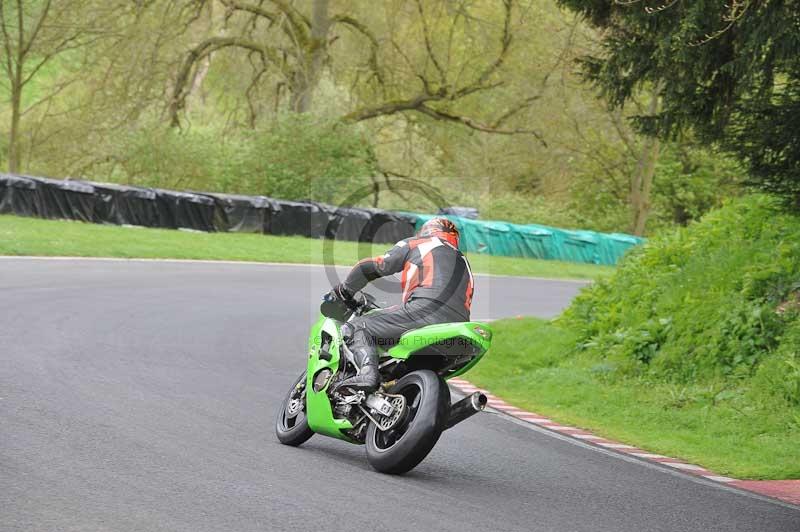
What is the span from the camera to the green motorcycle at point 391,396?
7.43 metres

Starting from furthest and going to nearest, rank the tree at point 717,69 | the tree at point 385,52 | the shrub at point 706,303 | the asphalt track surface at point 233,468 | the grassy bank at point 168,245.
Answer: the tree at point 385,52 < the grassy bank at point 168,245 < the shrub at point 706,303 < the tree at point 717,69 < the asphalt track surface at point 233,468

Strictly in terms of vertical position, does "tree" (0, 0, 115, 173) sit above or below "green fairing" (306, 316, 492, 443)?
above

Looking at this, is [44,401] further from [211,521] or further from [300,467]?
[211,521]

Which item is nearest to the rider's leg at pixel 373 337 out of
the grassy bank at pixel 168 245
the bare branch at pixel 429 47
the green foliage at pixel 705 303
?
the green foliage at pixel 705 303

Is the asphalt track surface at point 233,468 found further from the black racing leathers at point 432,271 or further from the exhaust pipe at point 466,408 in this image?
the black racing leathers at point 432,271

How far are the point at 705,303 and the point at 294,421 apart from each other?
704cm

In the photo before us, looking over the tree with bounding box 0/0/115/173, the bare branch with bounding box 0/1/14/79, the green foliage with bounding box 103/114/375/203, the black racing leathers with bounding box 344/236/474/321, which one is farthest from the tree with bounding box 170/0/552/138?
the black racing leathers with bounding box 344/236/474/321

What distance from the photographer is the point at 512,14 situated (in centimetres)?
4541

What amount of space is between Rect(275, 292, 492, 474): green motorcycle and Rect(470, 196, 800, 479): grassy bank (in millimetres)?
2894

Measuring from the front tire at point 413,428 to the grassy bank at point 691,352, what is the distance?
3.13m

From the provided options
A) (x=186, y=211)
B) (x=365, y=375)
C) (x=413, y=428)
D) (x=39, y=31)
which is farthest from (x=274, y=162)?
(x=413, y=428)

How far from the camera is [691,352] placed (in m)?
13.5

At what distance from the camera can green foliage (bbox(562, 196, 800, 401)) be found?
13055 mm

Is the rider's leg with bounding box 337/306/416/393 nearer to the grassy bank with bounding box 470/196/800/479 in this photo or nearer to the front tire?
the front tire
